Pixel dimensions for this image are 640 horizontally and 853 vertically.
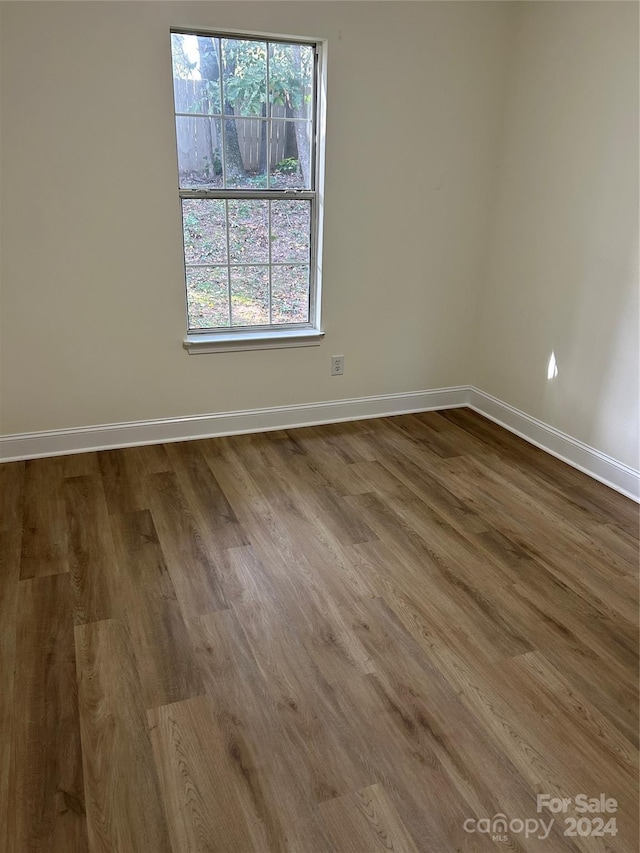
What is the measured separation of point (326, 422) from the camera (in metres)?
3.77

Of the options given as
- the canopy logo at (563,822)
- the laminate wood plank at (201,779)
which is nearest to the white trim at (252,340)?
the laminate wood plank at (201,779)

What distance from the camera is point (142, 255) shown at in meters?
3.06

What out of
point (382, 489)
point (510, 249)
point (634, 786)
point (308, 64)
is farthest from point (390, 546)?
point (308, 64)

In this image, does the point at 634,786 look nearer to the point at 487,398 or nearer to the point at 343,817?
the point at 343,817

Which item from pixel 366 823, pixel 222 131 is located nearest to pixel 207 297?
pixel 222 131

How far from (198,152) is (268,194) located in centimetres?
40

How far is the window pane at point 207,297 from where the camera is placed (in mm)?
3240

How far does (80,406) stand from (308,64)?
2109 millimetres

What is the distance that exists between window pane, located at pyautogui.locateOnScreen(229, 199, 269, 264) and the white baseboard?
88 cm

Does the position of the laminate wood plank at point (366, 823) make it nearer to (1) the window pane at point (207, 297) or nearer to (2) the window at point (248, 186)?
Result: (2) the window at point (248, 186)

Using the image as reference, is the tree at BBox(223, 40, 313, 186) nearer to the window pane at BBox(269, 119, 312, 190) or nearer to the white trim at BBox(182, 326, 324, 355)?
the window pane at BBox(269, 119, 312, 190)

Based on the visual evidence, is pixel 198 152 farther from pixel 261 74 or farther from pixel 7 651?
pixel 7 651

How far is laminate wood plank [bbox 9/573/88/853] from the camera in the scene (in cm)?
142

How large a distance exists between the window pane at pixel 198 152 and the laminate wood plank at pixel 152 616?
5.54 feet
